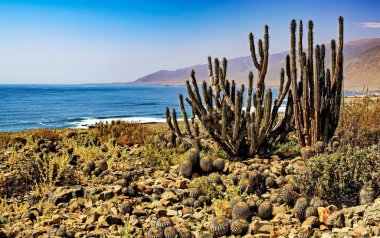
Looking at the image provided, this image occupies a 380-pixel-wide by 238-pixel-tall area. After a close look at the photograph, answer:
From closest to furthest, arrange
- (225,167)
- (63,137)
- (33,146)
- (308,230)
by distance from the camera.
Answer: (308,230)
(225,167)
(33,146)
(63,137)

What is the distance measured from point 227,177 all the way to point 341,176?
7.14 ft

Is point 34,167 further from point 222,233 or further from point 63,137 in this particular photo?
point 222,233

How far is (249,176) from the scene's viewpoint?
19.9 feet

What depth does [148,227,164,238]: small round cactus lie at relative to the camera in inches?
180

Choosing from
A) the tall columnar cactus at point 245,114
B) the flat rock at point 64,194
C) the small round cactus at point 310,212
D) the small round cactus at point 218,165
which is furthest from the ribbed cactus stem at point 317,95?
the flat rock at point 64,194

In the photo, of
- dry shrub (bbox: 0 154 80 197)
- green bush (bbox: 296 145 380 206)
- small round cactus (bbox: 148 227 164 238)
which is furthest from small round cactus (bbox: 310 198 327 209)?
dry shrub (bbox: 0 154 80 197)

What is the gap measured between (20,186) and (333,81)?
7.32 metres

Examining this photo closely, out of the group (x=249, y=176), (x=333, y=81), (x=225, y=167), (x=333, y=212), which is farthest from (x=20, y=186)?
(x=333, y=81)

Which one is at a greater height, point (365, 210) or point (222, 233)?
point (365, 210)

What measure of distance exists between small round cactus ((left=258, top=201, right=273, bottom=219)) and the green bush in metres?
0.68

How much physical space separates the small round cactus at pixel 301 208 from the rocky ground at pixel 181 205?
1 cm

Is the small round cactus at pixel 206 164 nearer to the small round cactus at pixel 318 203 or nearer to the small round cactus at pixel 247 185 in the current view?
the small round cactus at pixel 247 185

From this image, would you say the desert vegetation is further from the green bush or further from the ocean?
the ocean

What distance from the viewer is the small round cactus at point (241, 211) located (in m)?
4.94
